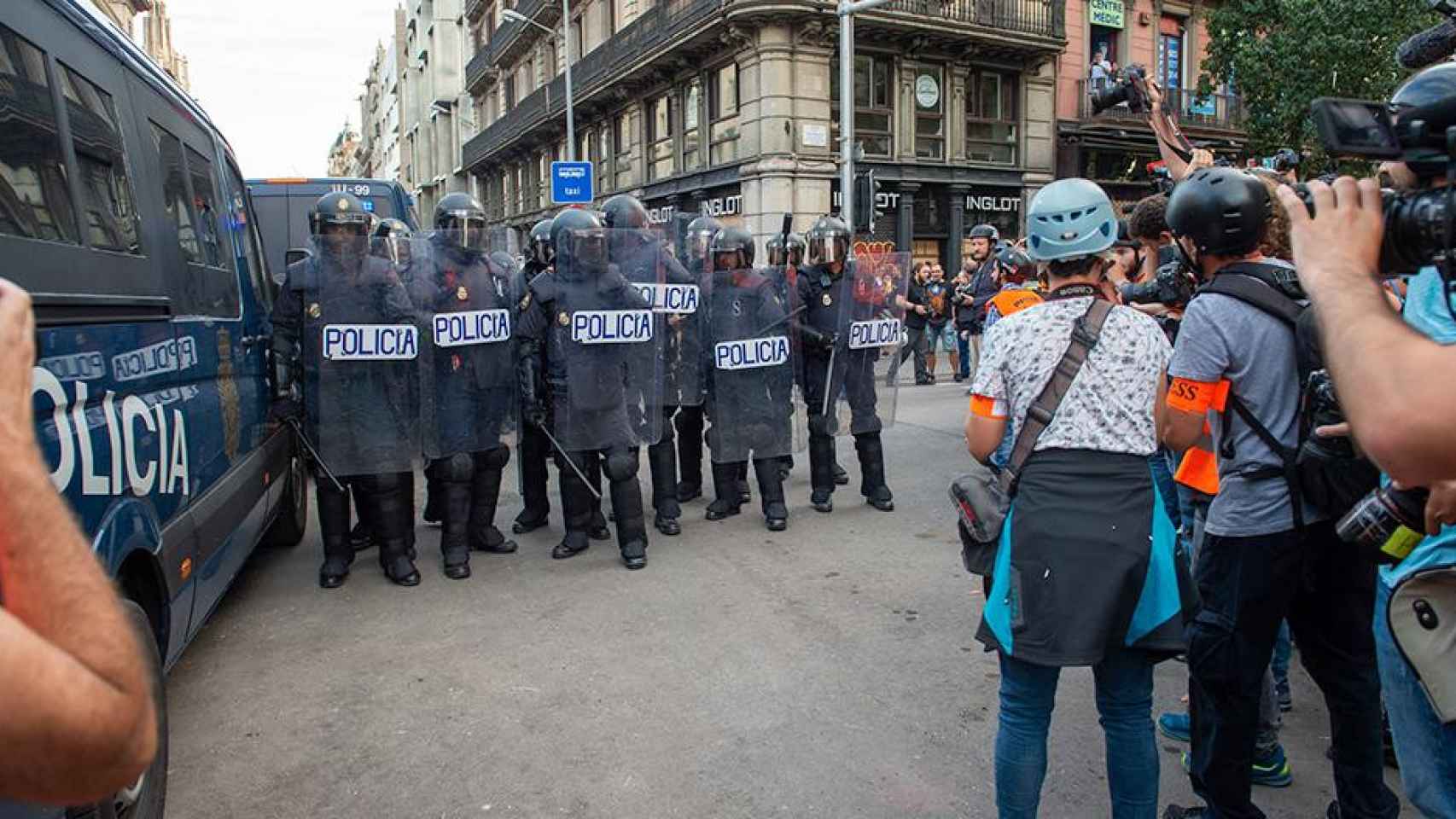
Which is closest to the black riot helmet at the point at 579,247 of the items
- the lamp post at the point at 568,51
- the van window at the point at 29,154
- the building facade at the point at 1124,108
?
the van window at the point at 29,154

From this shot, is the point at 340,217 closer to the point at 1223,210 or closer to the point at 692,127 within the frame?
the point at 1223,210

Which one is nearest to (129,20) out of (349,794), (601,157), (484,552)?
(601,157)

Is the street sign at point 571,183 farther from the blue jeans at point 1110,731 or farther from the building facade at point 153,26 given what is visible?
the building facade at point 153,26

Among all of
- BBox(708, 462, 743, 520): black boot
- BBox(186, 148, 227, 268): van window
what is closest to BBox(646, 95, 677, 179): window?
BBox(708, 462, 743, 520): black boot

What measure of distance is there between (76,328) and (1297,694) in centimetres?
450

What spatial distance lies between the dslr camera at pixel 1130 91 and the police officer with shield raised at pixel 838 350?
235cm

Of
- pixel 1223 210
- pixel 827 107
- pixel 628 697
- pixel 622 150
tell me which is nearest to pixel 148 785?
pixel 628 697

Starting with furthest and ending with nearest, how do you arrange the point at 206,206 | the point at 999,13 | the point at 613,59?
the point at 613,59 < the point at 999,13 < the point at 206,206

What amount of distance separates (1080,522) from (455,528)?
4.24m

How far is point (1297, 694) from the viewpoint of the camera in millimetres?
4020

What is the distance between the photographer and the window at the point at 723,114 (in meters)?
22.4

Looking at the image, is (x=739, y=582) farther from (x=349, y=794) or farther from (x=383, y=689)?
(x=349, y=794)

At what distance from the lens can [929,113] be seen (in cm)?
2306

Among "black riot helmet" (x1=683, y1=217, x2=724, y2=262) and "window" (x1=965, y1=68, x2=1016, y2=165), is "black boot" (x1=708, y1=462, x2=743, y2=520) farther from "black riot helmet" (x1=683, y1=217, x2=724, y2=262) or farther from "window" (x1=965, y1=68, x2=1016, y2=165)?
"window" (x1=965, y1=68, x2=1016, y2=165)
